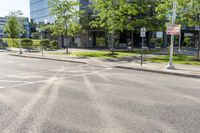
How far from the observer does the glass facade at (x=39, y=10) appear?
72.2 meters

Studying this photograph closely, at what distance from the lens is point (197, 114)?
5883 mm

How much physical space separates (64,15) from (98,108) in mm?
24153

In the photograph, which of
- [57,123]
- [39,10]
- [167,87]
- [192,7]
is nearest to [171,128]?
[57,123]

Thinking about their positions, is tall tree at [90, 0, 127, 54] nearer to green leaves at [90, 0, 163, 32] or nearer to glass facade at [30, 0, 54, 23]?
green leaves at [90, 0, 163, 32]

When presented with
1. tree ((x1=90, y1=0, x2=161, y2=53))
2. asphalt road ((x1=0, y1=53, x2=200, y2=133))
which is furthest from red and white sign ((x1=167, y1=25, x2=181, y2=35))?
tree ((x1=90, y1=0, x2=161, y2=53))

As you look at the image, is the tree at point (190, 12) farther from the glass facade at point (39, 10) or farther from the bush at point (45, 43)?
the glass facade at point (39, 10)

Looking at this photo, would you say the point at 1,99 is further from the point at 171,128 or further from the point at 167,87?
the point at 167,87

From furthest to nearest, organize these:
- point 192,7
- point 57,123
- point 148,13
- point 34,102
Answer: point 148,13 → point 192,7 → point 34,102 → point 57,123

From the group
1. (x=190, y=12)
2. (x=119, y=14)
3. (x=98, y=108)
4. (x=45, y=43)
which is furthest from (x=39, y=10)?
(x=98, y=108)

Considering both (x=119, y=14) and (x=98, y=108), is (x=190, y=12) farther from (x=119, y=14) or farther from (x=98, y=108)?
(x=98, y=108)

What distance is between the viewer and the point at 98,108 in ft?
20.7

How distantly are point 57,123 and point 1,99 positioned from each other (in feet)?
9.79

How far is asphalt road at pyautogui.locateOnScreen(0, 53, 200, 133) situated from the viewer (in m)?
4.97

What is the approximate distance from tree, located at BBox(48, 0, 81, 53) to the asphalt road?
20.4 m
